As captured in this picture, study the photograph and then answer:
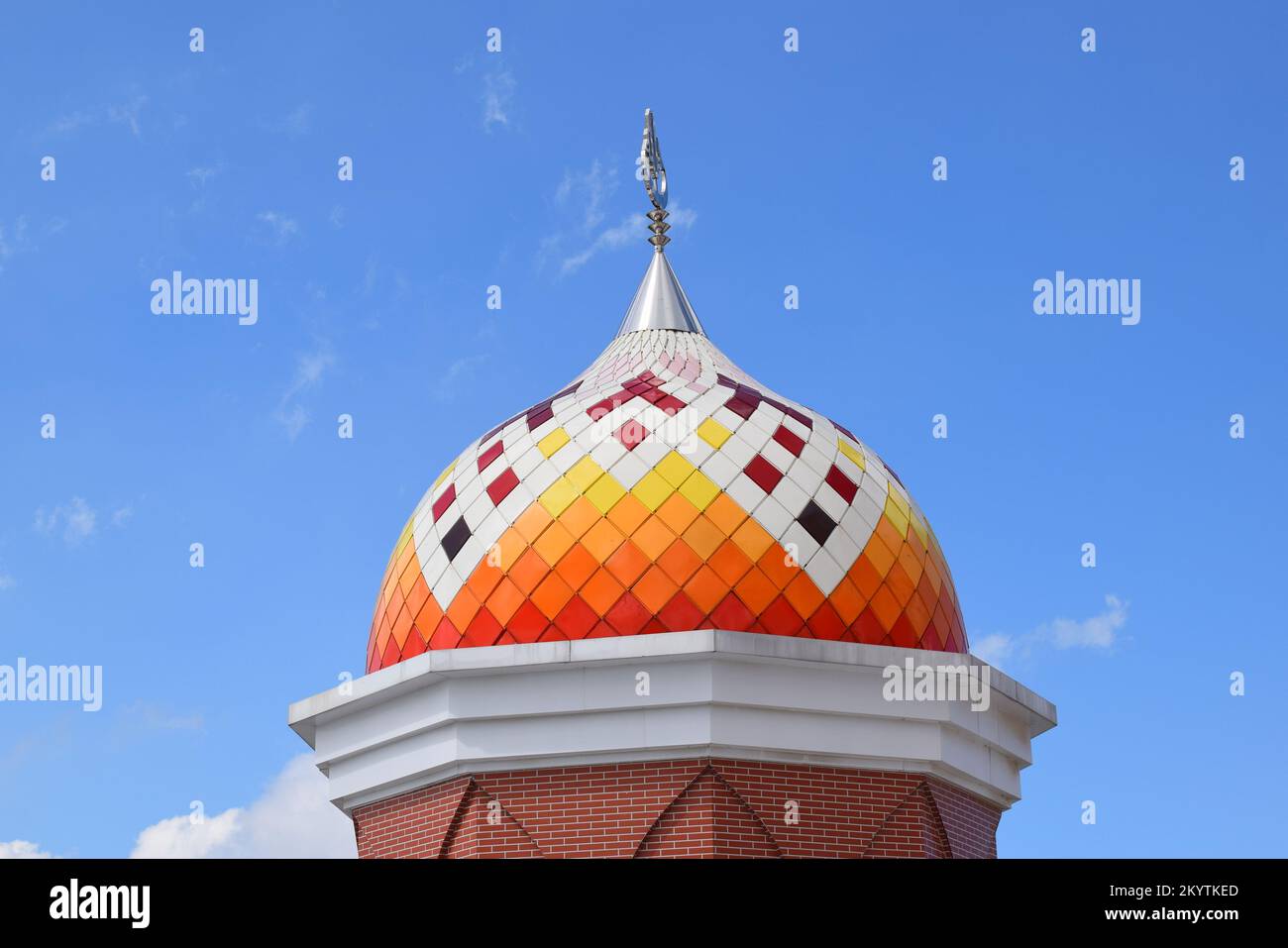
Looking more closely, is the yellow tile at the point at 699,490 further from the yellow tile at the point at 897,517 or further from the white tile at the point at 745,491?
the yellow tile at the point at 897,517

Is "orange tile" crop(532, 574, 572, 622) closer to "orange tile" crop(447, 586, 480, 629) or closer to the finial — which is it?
"orange tile" crop(447, 586, 480, 629)

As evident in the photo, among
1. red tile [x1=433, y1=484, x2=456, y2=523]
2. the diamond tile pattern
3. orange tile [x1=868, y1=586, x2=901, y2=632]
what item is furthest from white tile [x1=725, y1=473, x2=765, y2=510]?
red tile [x1=433, y1=484, x2=456, y2=523]

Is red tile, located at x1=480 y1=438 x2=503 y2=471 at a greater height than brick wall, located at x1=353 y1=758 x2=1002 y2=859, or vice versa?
red tile, located at x1=480 y1=438 x2=503 y2=471

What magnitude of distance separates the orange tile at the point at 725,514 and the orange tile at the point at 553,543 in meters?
1.05

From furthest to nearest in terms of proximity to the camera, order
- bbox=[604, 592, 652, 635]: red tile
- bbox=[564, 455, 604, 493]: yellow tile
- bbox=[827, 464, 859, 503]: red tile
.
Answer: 1. bbox=[827, 464, 859, 503]: red tile
2. bbox=[564, 455, 604, 493]: yellow tile
3. bbox=[604, 592, 652, 635]: red tile

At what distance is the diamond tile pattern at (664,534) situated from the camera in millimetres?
13180

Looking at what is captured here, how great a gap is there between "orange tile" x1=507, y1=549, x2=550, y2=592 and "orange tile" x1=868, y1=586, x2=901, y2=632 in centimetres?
247

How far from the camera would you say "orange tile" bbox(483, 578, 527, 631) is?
13.4 meters

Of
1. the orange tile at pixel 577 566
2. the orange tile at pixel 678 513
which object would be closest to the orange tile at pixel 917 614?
the orange tile at pixel 678 513

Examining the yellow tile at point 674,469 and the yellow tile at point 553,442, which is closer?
the yellow tile at point 674,469

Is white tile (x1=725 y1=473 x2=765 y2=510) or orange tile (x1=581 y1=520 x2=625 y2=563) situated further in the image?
white tile (x1=725 y1=473 x2=765 y2=510)

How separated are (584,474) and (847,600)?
2.22 metres
